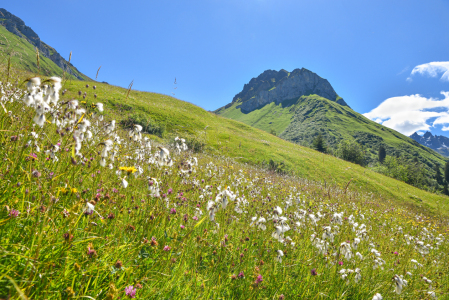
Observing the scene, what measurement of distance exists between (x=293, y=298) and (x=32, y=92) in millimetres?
4459

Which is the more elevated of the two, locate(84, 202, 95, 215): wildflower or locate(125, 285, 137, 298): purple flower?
locate(84, 202, 95, 215): wildflower

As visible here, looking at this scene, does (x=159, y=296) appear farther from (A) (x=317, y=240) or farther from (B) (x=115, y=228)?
(A) (x=317, y=240)

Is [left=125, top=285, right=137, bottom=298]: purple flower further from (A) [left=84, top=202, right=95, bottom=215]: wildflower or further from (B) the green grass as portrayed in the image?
(A) [left=84, top=202, right=95, bottom=215]: wildflower

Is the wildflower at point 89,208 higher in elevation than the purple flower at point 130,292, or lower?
higher

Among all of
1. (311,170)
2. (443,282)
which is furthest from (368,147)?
(443,282)

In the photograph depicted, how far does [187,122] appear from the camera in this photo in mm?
33469

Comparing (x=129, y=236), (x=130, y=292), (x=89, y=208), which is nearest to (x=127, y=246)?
(x=129, y=236)

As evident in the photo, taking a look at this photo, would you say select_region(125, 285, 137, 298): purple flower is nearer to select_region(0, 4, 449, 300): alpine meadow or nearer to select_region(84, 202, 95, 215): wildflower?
select_region(0, 4, 449, 300): alpine meadow

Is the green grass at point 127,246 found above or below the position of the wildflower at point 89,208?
below

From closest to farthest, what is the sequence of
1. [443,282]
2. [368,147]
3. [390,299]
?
[390,299], [443,282], [368,147]

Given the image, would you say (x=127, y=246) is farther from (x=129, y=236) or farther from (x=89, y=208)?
(x=89, y=208)

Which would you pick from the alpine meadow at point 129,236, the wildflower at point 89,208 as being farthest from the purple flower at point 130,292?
the wildflower at point 89,208

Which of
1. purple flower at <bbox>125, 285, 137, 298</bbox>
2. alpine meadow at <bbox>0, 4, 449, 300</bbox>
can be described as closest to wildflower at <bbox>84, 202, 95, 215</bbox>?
alpine meadow at <bbox>0, 4, 449, 300</bbox>

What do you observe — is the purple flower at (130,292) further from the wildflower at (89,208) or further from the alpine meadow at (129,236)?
the wildflower at (89,208)
